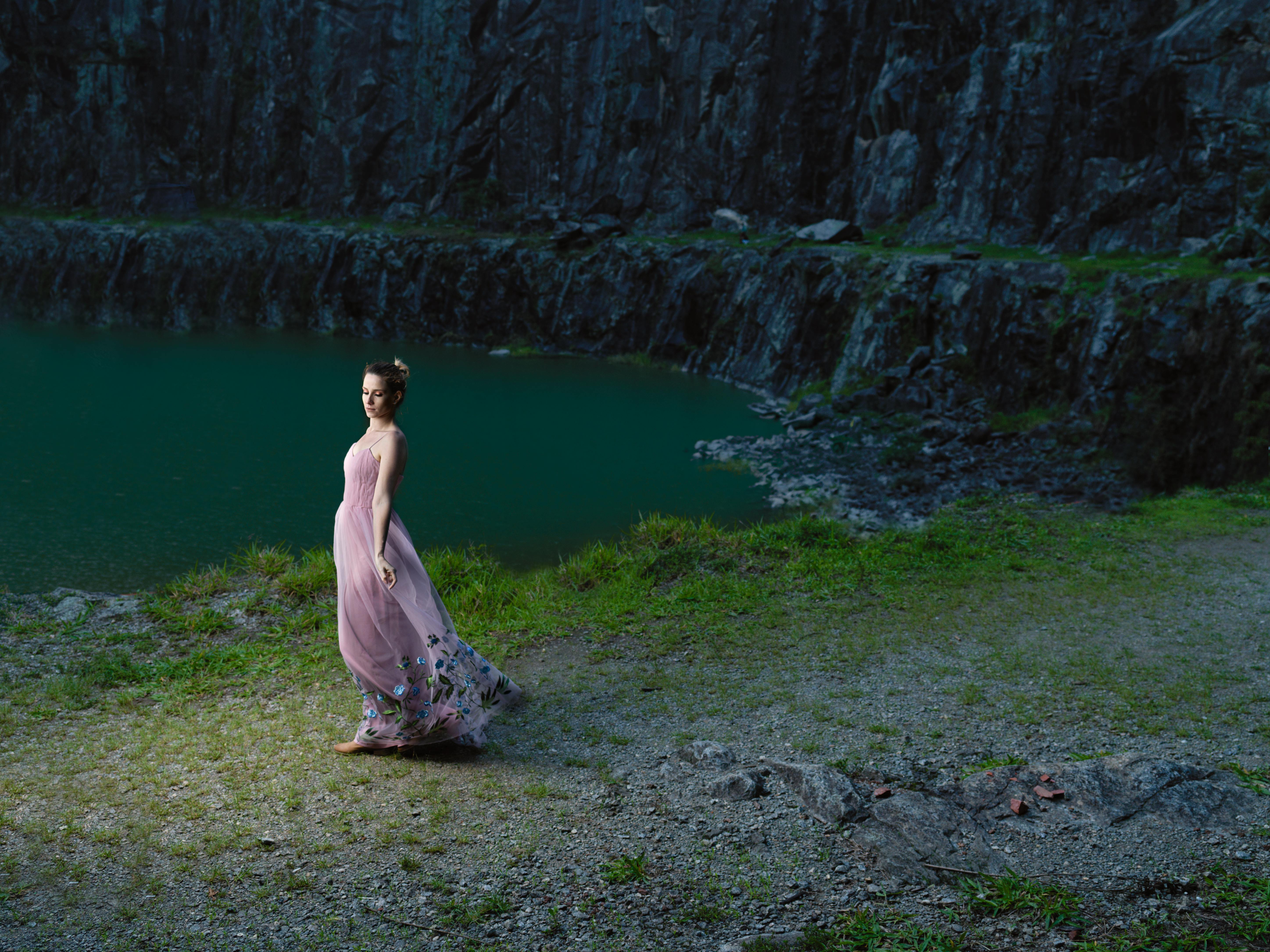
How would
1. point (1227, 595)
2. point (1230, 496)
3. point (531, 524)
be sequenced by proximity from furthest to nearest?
point (531, 524) → point (1230, 496) → point (1227, 595)

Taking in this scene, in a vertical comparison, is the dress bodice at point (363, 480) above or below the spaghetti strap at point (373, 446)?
below

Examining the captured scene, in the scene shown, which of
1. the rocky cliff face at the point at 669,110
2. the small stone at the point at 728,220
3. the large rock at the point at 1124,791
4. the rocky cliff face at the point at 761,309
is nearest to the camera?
the large rock at the point at 1124,791

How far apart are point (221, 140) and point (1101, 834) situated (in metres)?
60.9

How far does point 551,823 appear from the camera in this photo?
6.24m

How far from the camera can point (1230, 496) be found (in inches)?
639

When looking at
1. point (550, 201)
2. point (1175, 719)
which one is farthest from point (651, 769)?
point (550, 201)

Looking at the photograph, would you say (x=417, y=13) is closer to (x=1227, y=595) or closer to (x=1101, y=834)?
(x=1227, y=595)

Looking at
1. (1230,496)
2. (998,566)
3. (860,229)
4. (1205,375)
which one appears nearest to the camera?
(998,566)

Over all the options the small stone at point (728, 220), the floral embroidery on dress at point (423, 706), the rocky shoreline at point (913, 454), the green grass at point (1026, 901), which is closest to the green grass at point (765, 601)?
the floral embroidery on dress at point (423, 706)

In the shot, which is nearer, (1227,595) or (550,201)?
(1227,595)

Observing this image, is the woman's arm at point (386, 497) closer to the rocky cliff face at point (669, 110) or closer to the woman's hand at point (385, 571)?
the woman's hand at point (385, 571)

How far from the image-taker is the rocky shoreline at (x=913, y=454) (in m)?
19.0

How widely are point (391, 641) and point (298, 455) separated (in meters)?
16.4

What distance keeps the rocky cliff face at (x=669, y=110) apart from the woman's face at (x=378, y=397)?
79.7 ft
